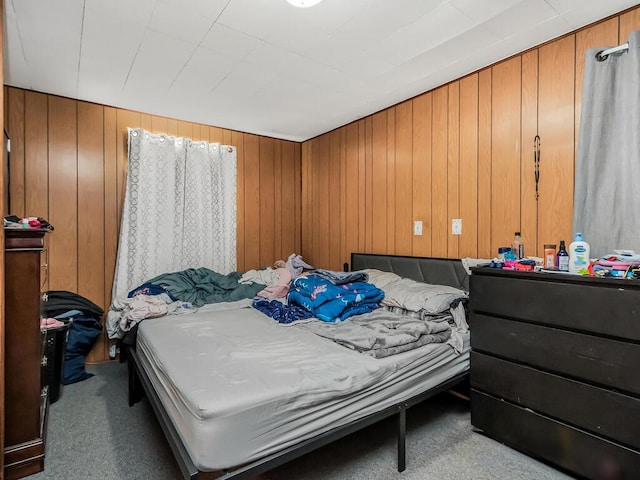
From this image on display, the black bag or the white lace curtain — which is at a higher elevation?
the white lace curtain

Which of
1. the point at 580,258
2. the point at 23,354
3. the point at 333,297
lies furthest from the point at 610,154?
the point at 23,354

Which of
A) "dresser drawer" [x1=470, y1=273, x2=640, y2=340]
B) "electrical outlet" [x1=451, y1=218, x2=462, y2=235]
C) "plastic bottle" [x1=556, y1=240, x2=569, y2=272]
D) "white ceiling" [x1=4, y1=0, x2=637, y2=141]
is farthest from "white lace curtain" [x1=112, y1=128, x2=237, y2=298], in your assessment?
"plastic bottle" [x1=556, y1=240, x2=569, y2=272]

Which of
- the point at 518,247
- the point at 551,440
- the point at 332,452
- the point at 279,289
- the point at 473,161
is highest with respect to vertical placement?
the point at 473,161

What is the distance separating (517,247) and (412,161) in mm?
1184

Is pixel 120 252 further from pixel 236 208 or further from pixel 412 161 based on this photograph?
pixel 412 161

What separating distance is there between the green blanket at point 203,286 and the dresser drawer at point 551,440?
2.04m

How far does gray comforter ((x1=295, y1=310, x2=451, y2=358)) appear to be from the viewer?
1873mm

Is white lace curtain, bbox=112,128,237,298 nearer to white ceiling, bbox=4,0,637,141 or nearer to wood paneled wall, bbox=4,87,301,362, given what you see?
wood paneled wall, bbox=4,87,301,362

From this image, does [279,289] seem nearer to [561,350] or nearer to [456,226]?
[456,226]

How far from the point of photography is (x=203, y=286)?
3.23 m

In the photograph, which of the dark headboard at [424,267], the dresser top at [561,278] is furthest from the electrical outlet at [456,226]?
the dresser top at [561,278]

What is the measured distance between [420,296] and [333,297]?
1.97 ft

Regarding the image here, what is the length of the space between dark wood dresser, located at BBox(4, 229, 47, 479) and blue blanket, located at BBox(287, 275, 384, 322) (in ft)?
5.12

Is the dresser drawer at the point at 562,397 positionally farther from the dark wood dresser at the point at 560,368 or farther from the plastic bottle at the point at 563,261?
the plastic bottle at the point at 563,261
